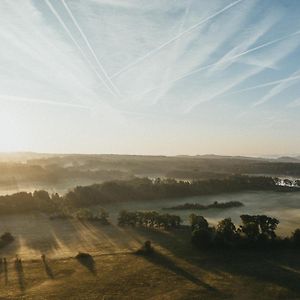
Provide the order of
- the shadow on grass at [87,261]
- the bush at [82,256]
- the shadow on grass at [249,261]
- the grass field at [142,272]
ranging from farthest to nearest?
the bush at [82,256] → the shadow on grass at [87,261] → the shadow on grass at [249,261] → the grass field at [142,272]

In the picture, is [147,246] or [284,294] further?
[147,246]

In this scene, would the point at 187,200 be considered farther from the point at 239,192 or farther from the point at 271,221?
the point at 271,221

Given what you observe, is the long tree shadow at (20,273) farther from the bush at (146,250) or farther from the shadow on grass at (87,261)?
the bush at (146,250)

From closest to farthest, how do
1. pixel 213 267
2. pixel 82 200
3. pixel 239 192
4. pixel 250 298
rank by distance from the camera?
1. pixel 250 298
2. pixel 213 267
3. pixel 82 200
4. pixel 239 192

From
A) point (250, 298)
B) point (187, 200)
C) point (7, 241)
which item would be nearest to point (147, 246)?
point (250, 298)

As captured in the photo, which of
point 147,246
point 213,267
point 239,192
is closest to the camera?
point 213,267

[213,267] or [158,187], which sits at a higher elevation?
[158,187]

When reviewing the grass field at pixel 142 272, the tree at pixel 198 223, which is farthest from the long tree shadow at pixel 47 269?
the tree at pixel 198 223
